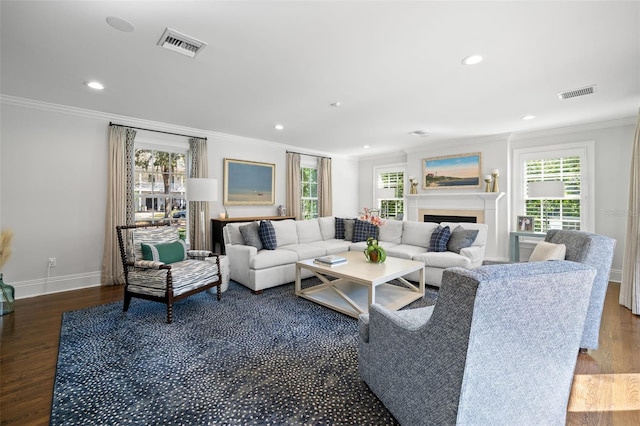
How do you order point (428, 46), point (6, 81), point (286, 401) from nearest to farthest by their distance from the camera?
point (286, 401)
point (428, 46)
point (6, 81)

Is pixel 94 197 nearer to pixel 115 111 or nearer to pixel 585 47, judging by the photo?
pixel 115 111

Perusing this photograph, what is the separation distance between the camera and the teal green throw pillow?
3098 mm

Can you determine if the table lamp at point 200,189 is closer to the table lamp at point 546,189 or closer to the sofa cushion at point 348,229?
the sofa cushion at point 348,229

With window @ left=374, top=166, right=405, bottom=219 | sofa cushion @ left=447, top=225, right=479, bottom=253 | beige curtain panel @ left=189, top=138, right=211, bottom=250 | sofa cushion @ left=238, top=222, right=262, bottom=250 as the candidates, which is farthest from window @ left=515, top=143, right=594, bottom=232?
beige curtain panel @ left=189, top=138, right=211, bottom=250

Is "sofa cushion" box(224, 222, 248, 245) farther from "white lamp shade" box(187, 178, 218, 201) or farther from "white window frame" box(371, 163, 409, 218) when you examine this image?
"white window frame" box(371, 163, 409, 218)

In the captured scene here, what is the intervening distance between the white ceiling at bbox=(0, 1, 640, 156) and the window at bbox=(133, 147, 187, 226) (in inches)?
27.8

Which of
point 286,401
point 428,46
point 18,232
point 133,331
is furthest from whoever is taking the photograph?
point 18,232

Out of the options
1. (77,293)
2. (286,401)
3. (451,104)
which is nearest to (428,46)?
(451,104)

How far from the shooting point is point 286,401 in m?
1.66

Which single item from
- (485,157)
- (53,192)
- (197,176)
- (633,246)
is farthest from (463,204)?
(53,192)

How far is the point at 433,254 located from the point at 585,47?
259cm

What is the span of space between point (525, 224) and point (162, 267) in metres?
5.74

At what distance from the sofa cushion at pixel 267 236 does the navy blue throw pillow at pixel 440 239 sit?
7.86 ft

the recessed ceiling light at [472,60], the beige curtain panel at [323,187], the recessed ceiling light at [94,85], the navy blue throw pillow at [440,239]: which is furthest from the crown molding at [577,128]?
the recessed ceiling light at [94,85]
